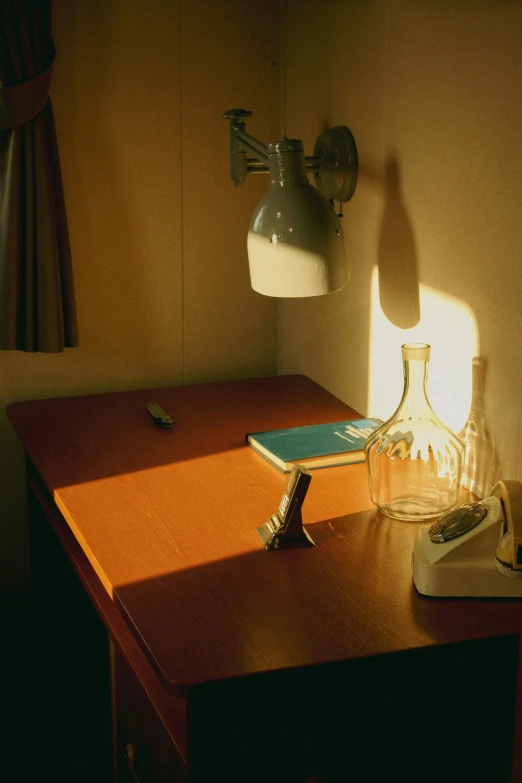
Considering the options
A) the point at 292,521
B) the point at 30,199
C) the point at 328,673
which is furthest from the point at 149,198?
the point at 328,673

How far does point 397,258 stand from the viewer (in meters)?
1.78

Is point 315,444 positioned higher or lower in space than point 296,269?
lower

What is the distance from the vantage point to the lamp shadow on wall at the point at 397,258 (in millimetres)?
1725

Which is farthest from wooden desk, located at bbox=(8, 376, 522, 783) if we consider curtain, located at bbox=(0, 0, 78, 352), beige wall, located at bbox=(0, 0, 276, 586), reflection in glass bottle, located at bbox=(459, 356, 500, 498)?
beige wall, located at bbox=(0, 0, 276, 586)

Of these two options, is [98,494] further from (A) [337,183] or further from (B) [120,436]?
(A) [337,183]

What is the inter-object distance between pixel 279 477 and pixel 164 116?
1062 millimetres

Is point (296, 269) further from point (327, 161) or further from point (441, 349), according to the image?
point (327, 161)

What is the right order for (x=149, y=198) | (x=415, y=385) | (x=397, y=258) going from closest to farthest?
(x=415, y=385) < (x=397, y=258) < (x=149, y=198)

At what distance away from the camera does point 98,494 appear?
5.05ft

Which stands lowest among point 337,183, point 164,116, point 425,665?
point 425,665

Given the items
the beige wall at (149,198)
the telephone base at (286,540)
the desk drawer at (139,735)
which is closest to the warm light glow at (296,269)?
the telephone base at (286,540)

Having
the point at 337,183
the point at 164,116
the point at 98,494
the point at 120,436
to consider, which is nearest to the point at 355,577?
the point at 98,494

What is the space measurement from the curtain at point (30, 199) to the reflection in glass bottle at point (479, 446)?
1.03 meters

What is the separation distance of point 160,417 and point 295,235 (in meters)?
0.61
